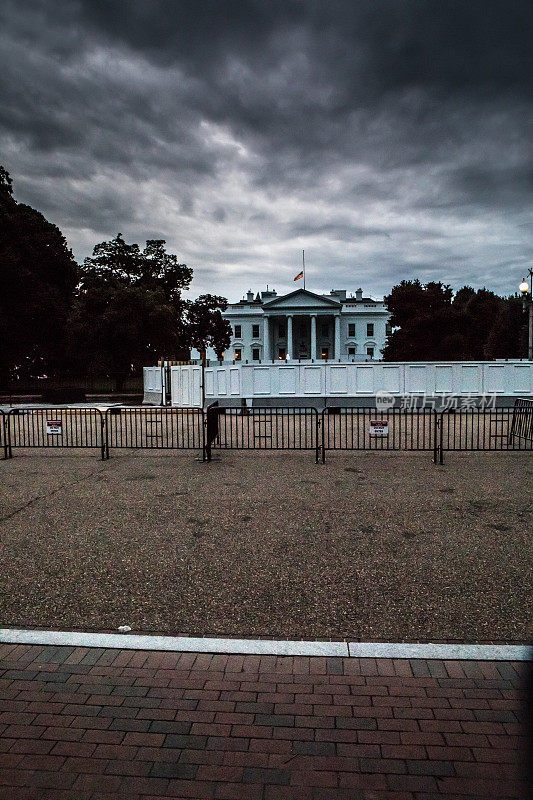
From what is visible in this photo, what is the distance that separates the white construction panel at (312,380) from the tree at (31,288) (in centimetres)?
2584

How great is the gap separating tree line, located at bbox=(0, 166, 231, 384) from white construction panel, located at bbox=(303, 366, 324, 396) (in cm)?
1231

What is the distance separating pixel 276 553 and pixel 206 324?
69.2 metres

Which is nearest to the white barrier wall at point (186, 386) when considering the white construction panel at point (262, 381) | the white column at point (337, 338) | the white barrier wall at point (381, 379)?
the white barrier wall at point (381, 379)

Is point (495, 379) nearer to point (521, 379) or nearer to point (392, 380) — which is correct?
point (521, 379)

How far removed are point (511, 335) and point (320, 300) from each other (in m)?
29.2

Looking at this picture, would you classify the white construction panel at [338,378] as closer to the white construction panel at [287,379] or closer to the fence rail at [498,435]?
the white construction panel at [287,379]

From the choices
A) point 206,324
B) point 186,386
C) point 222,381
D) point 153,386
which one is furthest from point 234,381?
point 206,324

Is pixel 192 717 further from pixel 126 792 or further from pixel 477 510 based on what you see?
pixel 477 510

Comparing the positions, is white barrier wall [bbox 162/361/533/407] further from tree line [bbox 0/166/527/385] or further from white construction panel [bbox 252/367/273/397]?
tree line [bbox 0/166/527/385]

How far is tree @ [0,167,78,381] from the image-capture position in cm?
3869

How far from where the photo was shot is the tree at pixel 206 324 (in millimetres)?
71125

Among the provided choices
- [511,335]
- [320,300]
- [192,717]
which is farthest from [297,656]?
[320,300]

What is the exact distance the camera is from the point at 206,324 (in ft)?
240

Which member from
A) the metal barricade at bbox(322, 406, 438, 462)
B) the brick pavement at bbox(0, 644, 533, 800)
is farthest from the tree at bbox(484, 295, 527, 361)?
the brick pavement at bbox(0, 644, 533, 800)
